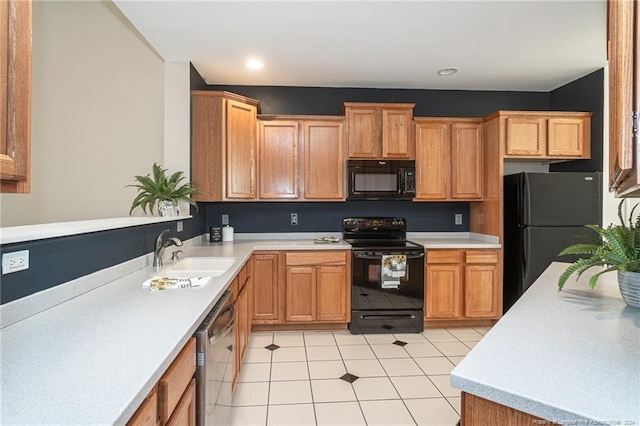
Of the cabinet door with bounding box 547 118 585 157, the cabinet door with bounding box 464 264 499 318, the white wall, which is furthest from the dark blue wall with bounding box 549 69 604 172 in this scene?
the white wall

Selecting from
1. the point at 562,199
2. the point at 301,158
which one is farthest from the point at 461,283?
the point at 301,158

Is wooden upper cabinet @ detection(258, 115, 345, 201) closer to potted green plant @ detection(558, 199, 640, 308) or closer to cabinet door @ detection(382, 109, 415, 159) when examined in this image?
cabinet door @ detection(382, 109, 415, 159)

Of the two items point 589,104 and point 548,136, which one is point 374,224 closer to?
point 548,136

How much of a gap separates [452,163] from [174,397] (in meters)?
3.47

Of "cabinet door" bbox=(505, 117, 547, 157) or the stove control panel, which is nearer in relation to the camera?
"cabinet door" bbox=(505, 117, 547, 157)

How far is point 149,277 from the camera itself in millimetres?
1921

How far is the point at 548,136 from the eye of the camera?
3.43 meters

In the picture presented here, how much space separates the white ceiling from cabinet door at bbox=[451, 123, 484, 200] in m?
0.58

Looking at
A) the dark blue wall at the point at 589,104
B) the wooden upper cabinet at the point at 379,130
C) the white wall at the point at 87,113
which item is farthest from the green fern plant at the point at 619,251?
the white wall at the point at 87,113

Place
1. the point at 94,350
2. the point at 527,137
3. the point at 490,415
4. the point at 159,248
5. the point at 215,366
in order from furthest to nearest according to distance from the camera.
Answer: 1. the point at 527,137
2. the point at 159,248
3. the point at 215,366
4. the point at 94,350
5. the point at 490,415

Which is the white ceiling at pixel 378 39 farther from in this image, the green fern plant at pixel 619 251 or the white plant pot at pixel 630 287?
the white plant pot at pixel 630 287

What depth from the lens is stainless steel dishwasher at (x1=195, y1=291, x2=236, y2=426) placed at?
50.2 inches

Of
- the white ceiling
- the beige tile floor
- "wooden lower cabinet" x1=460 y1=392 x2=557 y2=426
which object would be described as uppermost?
the white ceiling

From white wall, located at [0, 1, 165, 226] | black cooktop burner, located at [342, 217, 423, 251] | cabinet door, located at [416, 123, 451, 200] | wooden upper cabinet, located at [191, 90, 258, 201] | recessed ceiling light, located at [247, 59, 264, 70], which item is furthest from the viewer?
black cooktop burner, located at [342, 217, 423, 251]
